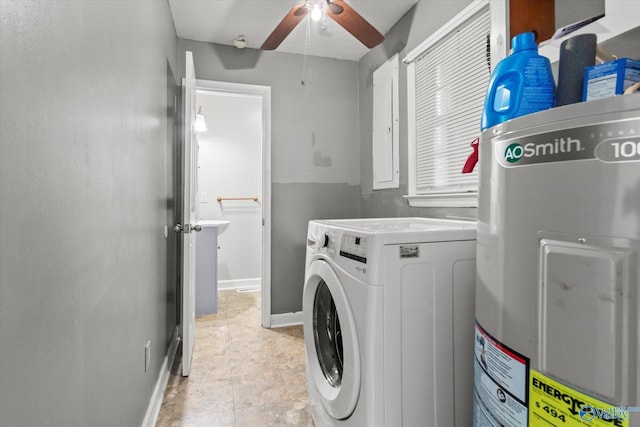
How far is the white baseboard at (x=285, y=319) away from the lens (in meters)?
3.07

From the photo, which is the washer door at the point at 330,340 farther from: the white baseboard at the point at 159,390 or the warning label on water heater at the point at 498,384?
the white baseboard at the point at 159,390

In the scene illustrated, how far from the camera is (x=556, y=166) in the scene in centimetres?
55

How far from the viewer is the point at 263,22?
257cm

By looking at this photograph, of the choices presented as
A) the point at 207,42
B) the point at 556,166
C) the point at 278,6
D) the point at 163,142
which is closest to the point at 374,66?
the point at 278,6

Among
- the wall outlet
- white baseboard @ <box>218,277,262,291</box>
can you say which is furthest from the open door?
white baseboard @ <box>218,277,262,291</box>

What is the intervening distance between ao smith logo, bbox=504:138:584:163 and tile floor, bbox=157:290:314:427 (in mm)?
1644

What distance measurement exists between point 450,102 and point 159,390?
2414 mm

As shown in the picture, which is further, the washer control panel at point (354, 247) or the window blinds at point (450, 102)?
the window blinds at point (450, 102)

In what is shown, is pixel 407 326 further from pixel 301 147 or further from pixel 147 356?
pixel 301 147

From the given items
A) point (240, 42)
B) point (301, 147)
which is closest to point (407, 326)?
point (301, 147)

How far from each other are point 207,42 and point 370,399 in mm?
3016

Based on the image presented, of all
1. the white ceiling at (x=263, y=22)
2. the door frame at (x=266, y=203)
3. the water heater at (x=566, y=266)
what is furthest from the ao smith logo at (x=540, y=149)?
the door frame at (x=266, y=203)

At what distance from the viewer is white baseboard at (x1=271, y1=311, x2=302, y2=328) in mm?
3066

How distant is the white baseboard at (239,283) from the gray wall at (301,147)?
1461 millimetres
